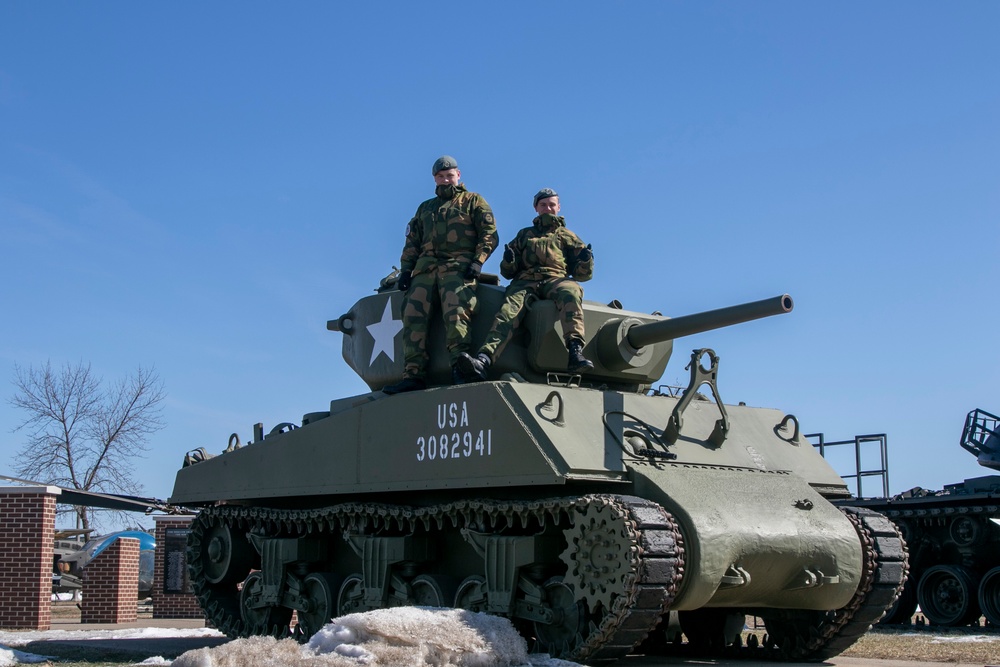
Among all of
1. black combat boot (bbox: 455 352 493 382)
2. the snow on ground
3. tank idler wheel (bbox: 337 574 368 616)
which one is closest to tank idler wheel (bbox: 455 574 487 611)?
the snow on ground

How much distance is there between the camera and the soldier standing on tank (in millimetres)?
13227

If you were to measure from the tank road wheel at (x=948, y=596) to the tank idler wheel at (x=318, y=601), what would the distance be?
486 inches

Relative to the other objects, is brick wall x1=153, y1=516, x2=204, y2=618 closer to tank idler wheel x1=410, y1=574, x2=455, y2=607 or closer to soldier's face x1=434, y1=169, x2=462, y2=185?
tank idler wheel x1=410, y1=574, x2=455, y2=607

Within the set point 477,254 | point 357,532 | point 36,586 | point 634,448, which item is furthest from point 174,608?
point 634,448

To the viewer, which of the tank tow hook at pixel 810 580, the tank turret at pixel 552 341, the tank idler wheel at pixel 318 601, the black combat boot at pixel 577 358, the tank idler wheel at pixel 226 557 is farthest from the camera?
the tank idler wheel at pixel 226 557

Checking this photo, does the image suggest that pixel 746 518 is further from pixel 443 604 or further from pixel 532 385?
pixel 443 604

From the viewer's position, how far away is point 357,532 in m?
13.6

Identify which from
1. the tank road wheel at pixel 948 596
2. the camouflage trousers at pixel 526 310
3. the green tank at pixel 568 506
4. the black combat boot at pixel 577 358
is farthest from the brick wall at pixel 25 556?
the tank road wheel at pixel 948 596

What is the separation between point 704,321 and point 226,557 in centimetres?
708

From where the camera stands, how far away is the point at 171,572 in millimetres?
23703

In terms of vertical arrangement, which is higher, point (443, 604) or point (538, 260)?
point (538, 260)

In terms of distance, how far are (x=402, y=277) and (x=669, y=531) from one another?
16.2 ft

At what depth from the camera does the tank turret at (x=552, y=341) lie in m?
13.0

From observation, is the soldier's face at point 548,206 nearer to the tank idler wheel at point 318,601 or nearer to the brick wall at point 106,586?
the tank idler wheel at point 318,601
